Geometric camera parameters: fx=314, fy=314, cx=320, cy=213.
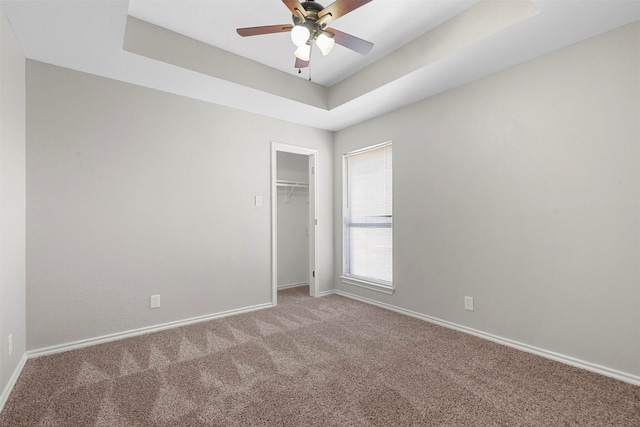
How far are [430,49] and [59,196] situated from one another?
335 centimetres

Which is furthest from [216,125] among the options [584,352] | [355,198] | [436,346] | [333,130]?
[584,352]

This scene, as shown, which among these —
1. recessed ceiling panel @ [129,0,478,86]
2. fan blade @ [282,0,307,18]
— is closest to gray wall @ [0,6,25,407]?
recessed ceiling panel @ [129,0,478,86]

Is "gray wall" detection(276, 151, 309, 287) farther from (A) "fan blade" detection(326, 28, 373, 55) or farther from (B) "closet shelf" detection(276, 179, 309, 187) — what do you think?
(A) "fan blade" detection(326, 28, 373, 55)

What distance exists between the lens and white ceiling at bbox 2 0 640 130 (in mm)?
2008

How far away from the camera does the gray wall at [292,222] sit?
5.06m

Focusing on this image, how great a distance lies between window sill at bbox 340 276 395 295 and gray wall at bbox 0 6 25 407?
3352mm

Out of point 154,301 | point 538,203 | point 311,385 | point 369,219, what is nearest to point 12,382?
point 154,301

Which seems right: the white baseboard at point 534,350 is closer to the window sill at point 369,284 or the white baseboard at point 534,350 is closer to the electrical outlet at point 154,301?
the window sill at point 369,284

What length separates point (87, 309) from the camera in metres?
2.75

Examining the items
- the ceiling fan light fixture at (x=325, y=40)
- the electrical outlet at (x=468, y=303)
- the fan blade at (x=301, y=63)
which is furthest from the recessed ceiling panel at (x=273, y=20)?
the electrical outlet at (x=468, y=303)

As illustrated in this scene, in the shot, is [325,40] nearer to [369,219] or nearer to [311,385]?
[311,385]

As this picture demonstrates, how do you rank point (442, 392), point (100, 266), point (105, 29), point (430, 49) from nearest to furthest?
point (442, 392) < point (105, 29) < point (430, 49) < point (100, 266)

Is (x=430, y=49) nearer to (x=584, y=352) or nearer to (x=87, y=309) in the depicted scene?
(x=584, y=352)

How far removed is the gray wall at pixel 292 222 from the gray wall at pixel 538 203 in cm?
214
